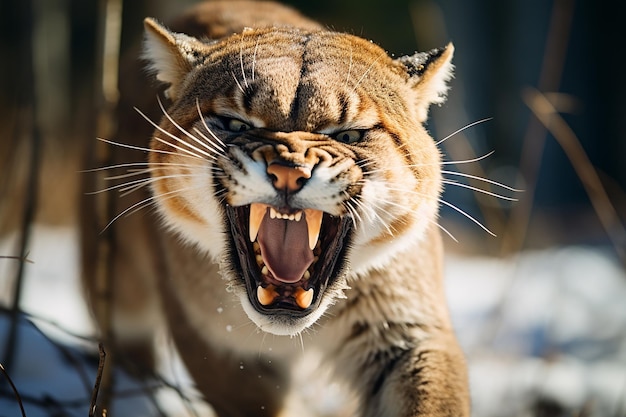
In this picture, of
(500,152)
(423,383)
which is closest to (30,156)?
(423,383)

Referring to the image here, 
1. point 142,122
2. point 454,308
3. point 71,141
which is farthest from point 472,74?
point 142,122

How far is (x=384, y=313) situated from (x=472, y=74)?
985cm

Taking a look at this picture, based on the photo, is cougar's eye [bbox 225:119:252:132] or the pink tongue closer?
the pink tongue

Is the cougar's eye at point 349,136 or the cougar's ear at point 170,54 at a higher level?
the cougar's ear at point 170,54

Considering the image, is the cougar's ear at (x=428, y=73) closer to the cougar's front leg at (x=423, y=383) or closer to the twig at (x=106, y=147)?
the cougar's front leg at (x=423, y=383)

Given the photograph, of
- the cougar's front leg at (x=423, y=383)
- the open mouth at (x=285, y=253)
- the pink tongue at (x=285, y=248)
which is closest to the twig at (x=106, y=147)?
the open mouth at (x=285, y=253)

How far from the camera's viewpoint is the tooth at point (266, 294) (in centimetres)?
284

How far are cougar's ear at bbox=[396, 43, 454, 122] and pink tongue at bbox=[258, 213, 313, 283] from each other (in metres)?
0.84

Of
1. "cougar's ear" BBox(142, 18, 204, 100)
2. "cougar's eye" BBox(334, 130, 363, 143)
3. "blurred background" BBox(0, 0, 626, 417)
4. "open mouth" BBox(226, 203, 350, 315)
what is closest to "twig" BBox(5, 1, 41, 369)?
"blurred background" BBox(0, 0, 626, 417)

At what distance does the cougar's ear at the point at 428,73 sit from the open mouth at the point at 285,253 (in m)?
0.74

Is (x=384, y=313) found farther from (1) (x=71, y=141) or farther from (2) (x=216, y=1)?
(1) (x=71, y=141)

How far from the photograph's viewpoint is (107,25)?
12.7 ft

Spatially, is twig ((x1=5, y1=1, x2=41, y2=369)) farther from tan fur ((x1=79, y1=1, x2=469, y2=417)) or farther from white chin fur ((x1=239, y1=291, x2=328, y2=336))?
white chin fur ((x1=239, y1=291, x2=328, y2=336))

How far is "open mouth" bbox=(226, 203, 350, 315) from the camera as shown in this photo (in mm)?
2844
